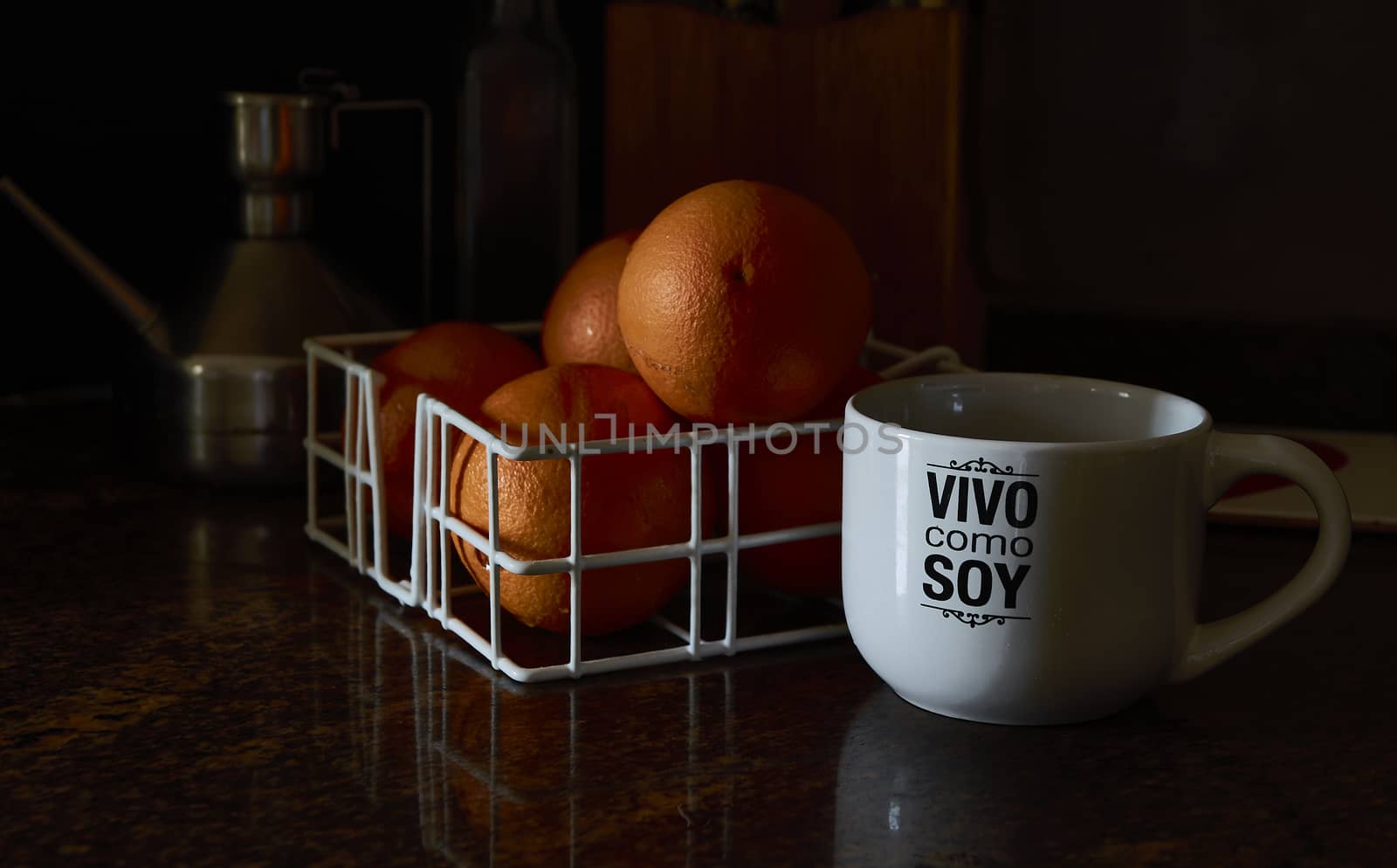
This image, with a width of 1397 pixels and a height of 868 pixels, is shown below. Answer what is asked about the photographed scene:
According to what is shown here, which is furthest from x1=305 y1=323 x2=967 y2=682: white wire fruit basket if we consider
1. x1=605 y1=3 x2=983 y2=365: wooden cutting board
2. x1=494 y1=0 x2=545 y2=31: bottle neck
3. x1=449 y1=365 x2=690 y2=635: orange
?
x1=494 y1=0 x2=545 y2=31: bottle neck

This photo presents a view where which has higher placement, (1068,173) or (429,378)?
(1068,173)

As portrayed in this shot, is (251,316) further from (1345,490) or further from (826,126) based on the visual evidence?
(1345,490)

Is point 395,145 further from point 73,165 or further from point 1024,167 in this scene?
point 1024,167

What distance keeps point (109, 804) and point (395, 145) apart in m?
0.71

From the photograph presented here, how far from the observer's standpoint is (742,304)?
0.60m

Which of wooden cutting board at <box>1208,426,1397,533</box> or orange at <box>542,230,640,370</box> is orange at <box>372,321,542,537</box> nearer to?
orange at <box>542,230,640,370</box>

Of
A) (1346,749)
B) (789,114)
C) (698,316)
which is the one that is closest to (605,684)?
(698,316)

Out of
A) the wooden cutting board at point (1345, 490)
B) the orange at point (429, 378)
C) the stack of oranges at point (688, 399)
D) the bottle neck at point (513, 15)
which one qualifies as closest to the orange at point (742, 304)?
the stack of oranges at point (688, 399)

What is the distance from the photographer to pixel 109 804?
19.9 inches

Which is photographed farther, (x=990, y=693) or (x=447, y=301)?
(x=447, y=301)

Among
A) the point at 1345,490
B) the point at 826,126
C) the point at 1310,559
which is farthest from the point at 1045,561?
the point at 826,126

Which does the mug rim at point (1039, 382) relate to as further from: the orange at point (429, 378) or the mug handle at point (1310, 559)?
the orange at point (429, 378)

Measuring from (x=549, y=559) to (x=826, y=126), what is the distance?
45cm

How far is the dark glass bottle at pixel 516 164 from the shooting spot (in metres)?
0.97
